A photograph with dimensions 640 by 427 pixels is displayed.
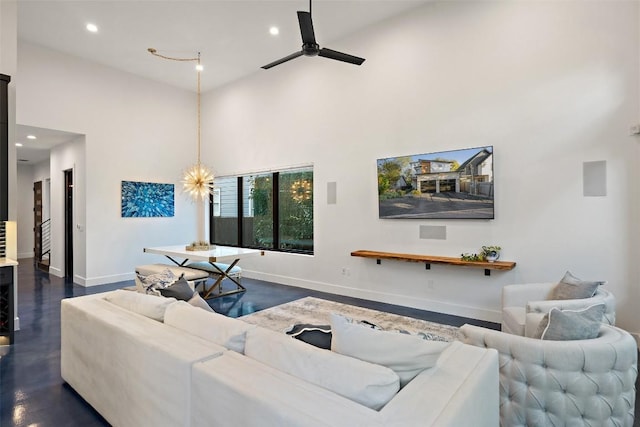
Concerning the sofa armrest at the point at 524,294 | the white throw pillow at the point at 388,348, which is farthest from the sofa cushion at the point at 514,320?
the white throw pillow at the point at 388,348

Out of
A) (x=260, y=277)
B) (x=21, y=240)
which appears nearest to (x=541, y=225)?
(x=260, y=277)

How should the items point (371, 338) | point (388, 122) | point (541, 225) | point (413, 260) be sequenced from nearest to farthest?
point (371, 338)
point (541, 225)
point (413, 260)
point (388, 122)

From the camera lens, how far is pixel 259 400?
1293 mm

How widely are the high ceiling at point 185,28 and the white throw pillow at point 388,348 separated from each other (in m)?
4.75

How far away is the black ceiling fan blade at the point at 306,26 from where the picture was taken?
126 inches

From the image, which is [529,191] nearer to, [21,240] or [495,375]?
[495,375]

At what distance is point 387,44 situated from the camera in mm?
5277

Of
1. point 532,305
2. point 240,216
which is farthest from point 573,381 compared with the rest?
point 240,216

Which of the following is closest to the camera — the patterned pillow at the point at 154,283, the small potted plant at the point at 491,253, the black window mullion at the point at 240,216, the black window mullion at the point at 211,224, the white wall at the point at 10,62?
the patterned pillow at the point at 154,283

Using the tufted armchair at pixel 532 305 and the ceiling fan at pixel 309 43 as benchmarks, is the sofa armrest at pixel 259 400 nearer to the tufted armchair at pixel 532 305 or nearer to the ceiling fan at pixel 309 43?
the tufted armchair at pixel 532 305

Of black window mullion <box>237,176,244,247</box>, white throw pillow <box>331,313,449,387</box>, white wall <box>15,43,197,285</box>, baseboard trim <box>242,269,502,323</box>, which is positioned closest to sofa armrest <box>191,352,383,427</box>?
white throw pillow <box>331,313,449,387</box>

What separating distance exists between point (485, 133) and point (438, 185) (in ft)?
2.89

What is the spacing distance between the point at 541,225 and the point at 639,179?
0.98m

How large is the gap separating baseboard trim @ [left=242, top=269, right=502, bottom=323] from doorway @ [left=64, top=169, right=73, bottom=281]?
4.34 meters
